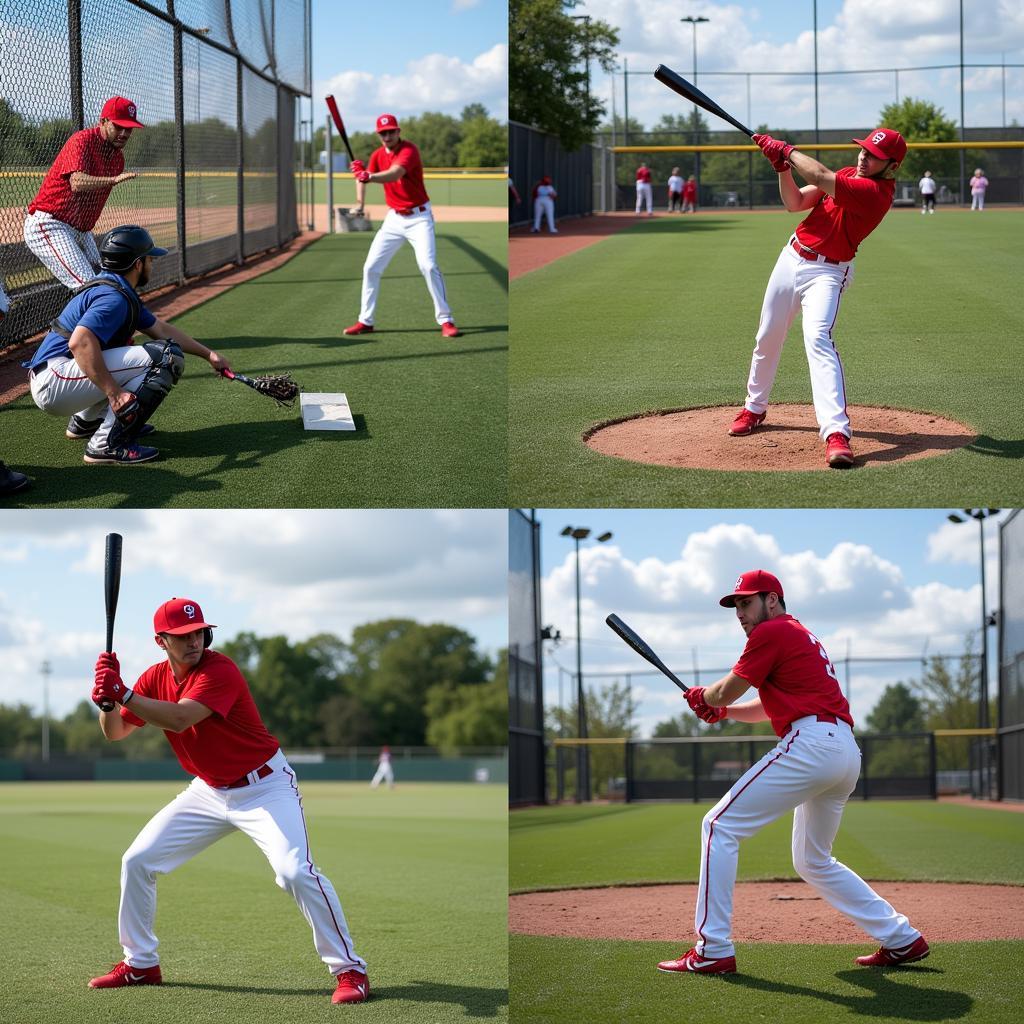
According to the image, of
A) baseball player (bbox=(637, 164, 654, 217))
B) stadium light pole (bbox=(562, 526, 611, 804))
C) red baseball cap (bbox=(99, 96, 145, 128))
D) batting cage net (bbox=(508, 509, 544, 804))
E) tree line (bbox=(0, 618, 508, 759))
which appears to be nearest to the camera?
red baseball cap (bbox=(99, 96, 145, 128))

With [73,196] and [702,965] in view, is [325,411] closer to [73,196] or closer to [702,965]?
[73,196]

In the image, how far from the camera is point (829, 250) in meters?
7.12

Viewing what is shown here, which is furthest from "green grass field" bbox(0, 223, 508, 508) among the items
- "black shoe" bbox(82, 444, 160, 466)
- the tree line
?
the tree line

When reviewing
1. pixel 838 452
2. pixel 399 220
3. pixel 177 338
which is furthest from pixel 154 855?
pixel 399 220

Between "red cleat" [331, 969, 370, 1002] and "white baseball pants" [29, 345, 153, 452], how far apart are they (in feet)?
12.6

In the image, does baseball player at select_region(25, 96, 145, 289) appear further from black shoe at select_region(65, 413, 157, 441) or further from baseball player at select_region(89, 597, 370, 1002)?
baseball player at select_region(89, 597, 370, 1002)

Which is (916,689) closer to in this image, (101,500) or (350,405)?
(350,405)

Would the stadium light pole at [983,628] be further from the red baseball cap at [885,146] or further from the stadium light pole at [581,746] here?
the red baseball cap at [885,146]

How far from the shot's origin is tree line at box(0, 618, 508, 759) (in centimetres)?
7212

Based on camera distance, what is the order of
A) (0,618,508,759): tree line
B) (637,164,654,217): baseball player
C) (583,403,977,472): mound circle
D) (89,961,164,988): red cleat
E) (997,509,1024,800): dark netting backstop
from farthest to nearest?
(0,618,508,759): tree line < (637,164,654,217): baseball player < (997,509,1024,800): dark netting backstop < (583,403,977,472): mound circle < (89,961,164,988): red cleat

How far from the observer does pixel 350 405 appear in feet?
28.9

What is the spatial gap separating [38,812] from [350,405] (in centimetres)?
1215

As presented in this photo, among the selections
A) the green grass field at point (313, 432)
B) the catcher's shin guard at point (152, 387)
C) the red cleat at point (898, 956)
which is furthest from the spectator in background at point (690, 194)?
the red cleat at point (898, 956)

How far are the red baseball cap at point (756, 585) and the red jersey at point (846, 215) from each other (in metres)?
2.82
